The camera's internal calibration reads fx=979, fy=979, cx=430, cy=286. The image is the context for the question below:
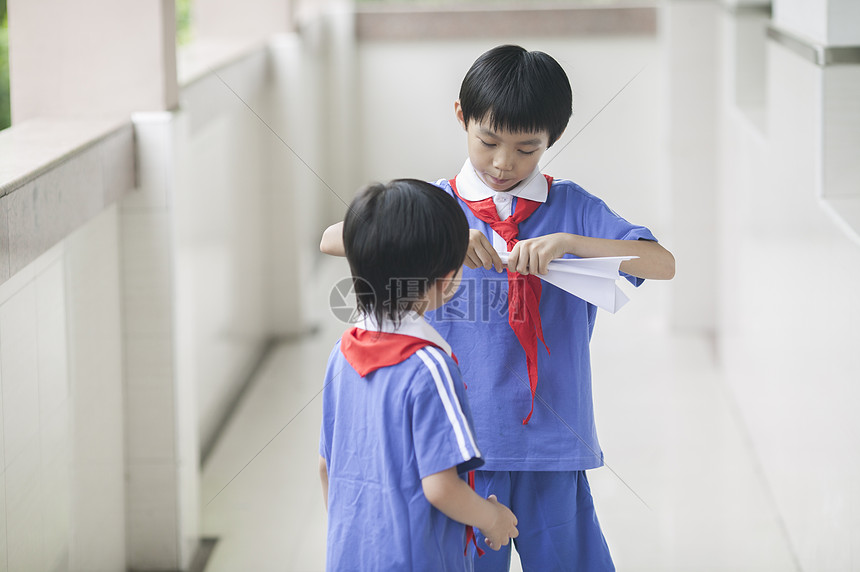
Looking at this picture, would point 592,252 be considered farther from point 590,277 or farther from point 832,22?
point 832,22

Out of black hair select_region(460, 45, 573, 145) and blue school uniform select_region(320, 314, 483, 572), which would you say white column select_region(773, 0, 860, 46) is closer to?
black hair select_region(460, 45, 573, 145)

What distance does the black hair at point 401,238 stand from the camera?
3.51 ft

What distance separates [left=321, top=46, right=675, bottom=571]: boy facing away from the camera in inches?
48.0

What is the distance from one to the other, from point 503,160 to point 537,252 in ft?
0.40

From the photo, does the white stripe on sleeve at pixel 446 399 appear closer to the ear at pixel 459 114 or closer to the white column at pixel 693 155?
the ear at pixel 459 114

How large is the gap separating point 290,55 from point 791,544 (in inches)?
97.2

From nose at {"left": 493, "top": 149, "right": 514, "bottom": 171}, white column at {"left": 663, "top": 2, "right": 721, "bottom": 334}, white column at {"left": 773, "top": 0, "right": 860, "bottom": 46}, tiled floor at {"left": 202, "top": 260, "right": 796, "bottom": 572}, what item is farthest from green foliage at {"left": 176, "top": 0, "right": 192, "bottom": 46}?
nose at {"left": 493, "top": 149, "right": 514, "bottom": 171}

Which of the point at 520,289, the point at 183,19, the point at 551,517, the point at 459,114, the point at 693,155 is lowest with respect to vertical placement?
→ the point at 551,517

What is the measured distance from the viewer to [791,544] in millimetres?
2287

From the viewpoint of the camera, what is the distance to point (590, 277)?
1.21 meters

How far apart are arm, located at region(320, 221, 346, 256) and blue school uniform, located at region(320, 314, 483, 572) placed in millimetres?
126

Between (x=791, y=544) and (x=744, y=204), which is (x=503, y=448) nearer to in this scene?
(x=791, y=544)

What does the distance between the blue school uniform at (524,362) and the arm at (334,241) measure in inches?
6.5

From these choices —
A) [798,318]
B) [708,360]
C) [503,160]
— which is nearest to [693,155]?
[708,360]
